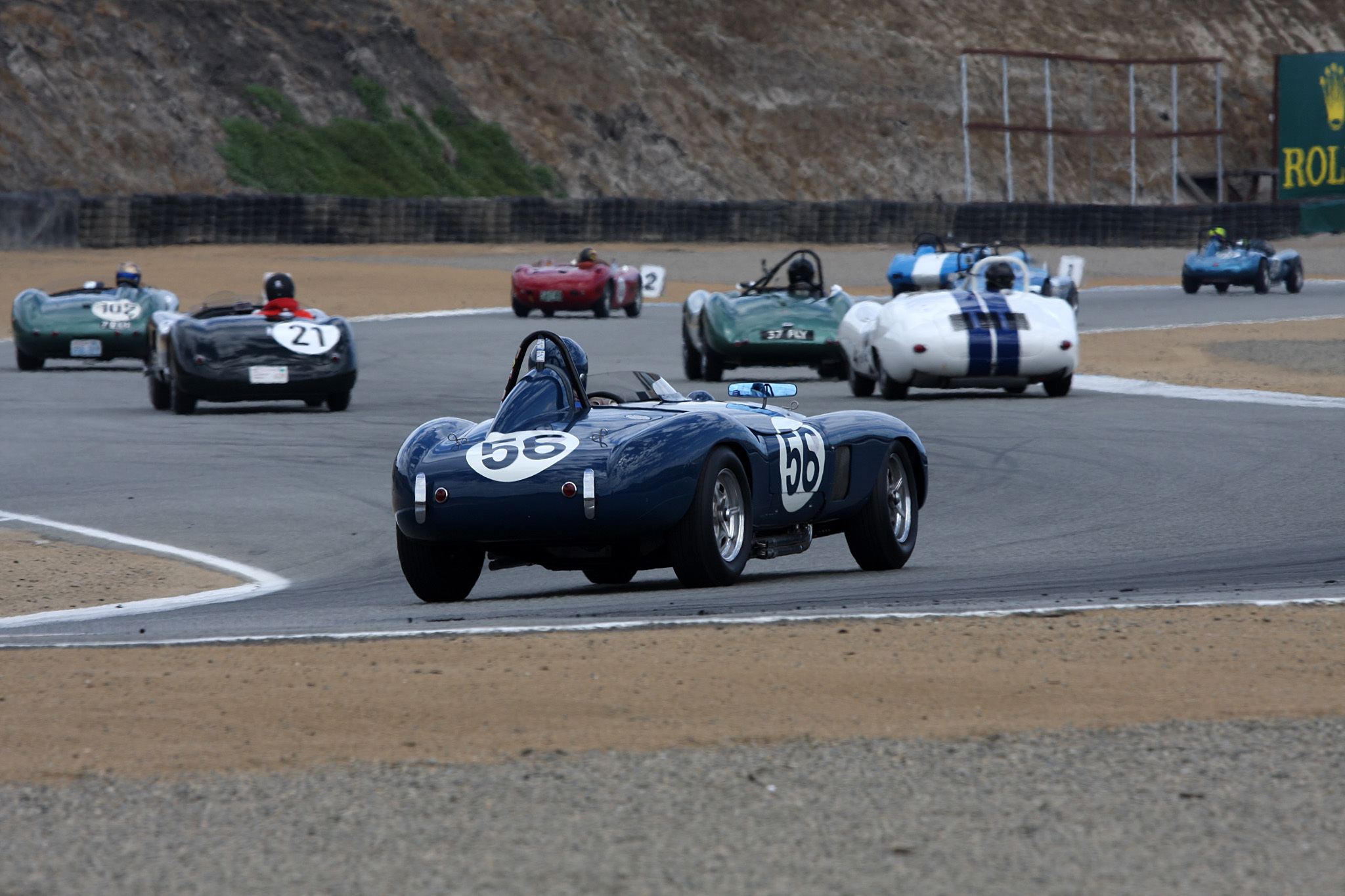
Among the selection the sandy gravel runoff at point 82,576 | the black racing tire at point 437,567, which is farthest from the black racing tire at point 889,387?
the black racing tire at point 437,567

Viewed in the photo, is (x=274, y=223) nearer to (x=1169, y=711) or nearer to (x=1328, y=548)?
(x=1328, y=548)

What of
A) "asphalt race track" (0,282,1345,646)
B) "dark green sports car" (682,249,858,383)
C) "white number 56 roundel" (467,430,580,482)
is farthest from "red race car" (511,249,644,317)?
"white number 56 roundel" (467,430,580,482)

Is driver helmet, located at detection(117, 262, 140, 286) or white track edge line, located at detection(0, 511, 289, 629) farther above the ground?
driver helmet, located at detection(117, 262, 140, 286)

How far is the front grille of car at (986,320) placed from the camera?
1723 centimetres

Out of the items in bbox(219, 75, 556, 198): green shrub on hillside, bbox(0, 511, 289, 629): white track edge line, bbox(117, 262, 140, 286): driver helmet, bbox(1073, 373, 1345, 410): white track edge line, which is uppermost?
bbox(219, 75, 556, 198): green shrub on hillside

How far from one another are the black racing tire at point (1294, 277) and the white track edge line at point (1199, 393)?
21.9m

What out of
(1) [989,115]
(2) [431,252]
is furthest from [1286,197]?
(2) [431,252]

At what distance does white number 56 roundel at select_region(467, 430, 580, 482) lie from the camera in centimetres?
752

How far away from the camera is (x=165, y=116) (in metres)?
53.1

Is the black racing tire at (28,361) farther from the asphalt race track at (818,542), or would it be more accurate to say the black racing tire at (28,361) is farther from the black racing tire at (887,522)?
the black racing tire at (887,522)

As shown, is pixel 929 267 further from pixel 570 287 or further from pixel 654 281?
pixel 654 281

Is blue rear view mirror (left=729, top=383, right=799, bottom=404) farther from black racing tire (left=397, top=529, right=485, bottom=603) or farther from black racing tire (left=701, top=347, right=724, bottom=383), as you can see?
black racing tire (left=701, top=347, right=724, bottom=383)

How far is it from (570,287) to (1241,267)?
15.7 m

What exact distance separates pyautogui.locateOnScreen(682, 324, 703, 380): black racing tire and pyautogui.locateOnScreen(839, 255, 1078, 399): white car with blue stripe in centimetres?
303
